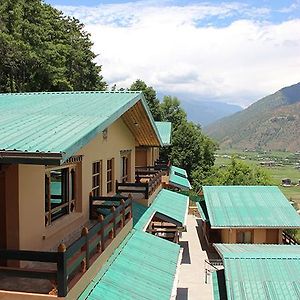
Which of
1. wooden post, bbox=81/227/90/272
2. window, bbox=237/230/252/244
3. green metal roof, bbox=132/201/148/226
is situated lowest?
window, bbox=237/230/252/244

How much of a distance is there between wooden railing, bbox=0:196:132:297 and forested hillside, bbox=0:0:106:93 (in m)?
23.5

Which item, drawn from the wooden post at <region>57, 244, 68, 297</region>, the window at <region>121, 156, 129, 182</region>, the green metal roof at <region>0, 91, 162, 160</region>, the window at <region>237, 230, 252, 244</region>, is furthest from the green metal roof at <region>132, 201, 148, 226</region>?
the window at <region>237, 230, 252, 244</region>

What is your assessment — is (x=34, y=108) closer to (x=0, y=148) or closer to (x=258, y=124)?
(x=0, y=148)

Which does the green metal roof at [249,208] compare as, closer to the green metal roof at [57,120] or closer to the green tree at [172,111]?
the green metal roof at [57,120]

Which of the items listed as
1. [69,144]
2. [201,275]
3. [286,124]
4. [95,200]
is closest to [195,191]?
[201,275]

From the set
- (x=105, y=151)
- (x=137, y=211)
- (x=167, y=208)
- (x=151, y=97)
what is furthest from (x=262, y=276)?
(x=151, y=97)

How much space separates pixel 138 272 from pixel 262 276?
195 inches

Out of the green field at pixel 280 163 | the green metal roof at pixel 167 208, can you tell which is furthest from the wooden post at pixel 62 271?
the green field at pixel 280 163

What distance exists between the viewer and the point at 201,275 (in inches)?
695

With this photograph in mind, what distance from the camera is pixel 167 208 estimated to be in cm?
1546

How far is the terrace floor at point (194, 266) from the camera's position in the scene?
50.6 feet

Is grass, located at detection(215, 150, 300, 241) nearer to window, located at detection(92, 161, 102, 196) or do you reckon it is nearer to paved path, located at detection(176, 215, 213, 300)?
paved path, located at detection(176, 215, 213, 300)

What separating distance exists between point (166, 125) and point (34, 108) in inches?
915

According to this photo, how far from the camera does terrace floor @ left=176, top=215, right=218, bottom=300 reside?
50.6 ft
